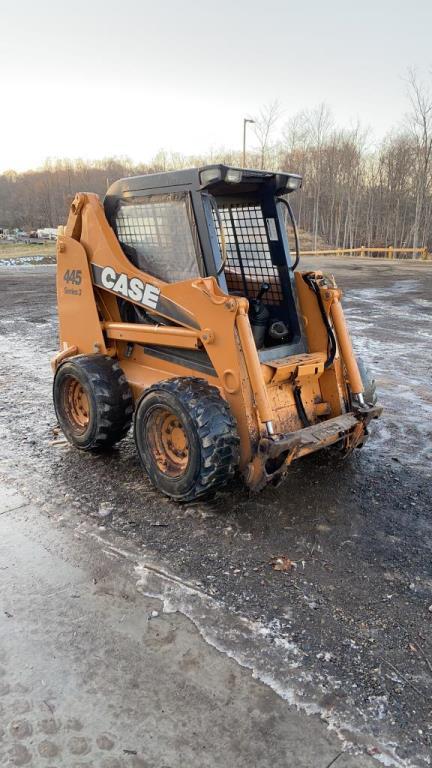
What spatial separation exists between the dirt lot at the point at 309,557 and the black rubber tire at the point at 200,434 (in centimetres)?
23

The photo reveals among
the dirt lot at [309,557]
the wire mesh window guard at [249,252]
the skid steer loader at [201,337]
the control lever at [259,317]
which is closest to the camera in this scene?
the dirt lot at [309,557]

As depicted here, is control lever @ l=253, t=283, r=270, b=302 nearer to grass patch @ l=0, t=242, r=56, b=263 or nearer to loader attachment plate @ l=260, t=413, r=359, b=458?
loader attachment plate @ l=260, t=413, r=359, b=458

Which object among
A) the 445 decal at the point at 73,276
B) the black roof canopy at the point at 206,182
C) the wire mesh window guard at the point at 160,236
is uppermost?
the black roof canopy at the point at 206,182

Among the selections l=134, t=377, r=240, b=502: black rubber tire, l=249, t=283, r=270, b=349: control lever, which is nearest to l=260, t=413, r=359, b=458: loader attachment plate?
l=134, t=377, r=240, b=502: black rubber tire

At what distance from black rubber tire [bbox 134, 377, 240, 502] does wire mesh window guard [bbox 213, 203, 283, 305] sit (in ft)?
4.42

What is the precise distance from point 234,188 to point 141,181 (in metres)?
0.74

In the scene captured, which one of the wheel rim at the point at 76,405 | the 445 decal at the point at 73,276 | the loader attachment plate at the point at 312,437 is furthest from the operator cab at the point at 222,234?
the wheel rim at the point at 76,405

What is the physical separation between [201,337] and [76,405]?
1715 mm

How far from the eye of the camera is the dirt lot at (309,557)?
2.44 meters

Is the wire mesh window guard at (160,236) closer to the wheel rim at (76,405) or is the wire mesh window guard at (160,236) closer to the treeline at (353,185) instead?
the wheel rim at (76,405)

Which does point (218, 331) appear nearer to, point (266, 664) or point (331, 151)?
point (266, 664)

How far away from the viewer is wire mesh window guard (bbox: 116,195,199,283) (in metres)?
4.22

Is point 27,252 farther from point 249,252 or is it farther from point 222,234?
point 222,234

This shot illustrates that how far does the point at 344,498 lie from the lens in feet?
13.6
